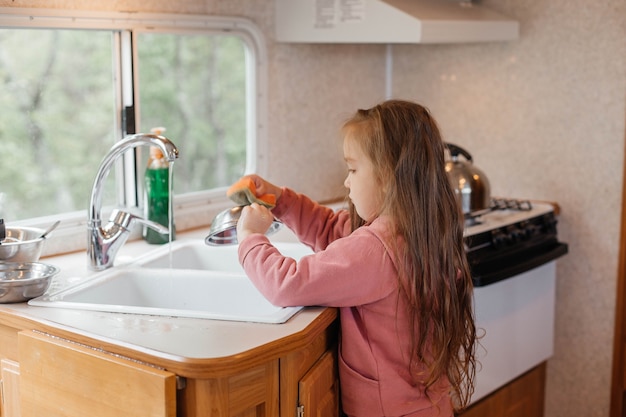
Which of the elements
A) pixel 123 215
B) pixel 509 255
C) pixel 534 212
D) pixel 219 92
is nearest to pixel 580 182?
pixel 534 212

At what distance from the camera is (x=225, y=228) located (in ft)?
5.76

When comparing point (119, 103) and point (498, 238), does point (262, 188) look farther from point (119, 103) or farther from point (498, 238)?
point (498, 238)

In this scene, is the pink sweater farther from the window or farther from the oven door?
the window

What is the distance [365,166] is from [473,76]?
1.40 metres

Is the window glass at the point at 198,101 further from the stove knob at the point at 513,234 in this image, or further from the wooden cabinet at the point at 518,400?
the wooden cabinet at the point at 518,400

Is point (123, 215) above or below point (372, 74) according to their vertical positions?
below

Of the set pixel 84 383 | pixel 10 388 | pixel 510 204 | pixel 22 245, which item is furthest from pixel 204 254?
pixel 510 204

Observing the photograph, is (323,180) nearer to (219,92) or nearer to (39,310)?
(219,92)

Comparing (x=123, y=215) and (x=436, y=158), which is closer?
(x=436, y=158)

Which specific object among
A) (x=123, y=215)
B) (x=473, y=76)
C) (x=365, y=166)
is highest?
(x=473, y=76)

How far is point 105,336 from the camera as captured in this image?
1442 mm

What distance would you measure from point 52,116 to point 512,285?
1.36 m

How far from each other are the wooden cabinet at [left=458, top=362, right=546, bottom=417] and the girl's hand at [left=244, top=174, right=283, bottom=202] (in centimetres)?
89

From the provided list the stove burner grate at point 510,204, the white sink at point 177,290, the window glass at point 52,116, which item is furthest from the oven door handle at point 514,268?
the window glass at point 52,116
